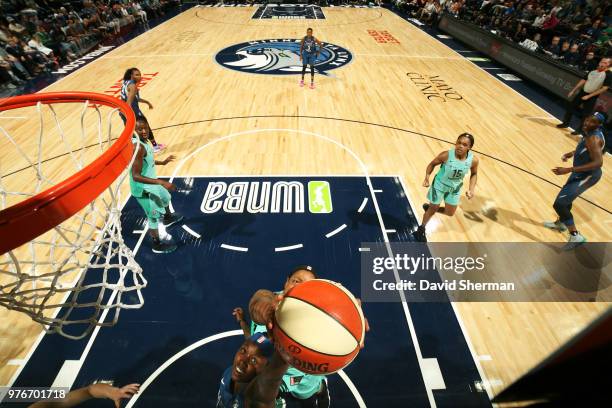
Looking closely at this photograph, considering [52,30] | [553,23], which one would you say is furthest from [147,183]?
[553,23]

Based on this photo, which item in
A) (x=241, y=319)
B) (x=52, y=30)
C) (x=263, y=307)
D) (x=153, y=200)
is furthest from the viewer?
(x=52, y=30)

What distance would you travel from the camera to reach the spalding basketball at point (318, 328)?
4.83 ft

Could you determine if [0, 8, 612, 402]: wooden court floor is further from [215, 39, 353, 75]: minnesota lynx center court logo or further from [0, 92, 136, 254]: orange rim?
[0, 92, 136, 254]: orange rim

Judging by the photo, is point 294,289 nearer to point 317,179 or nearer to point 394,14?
point 317,179

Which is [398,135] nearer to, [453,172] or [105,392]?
[453,172]

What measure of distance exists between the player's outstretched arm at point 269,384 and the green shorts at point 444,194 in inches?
145

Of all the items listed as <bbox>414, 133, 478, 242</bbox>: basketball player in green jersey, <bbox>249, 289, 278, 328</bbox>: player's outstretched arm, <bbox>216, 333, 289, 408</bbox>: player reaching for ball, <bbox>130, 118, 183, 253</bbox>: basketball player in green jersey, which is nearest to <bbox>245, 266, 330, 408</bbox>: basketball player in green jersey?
<bbox>249, 289, 278, 328</bbox>: player's outstretched arm

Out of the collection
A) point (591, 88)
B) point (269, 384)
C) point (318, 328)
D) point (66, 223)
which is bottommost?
point (66, 223)

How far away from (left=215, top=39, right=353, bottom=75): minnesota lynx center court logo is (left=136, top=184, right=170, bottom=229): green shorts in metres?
8.73

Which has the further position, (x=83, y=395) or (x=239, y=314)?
(x=239, y=314)

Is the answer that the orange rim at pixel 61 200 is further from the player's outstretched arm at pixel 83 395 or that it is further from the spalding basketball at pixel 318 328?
the spalding basketball at pixel 318 328

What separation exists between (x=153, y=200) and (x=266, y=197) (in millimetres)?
2019

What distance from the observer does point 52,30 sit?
41.9 ft

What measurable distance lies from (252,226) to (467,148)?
131 inches
